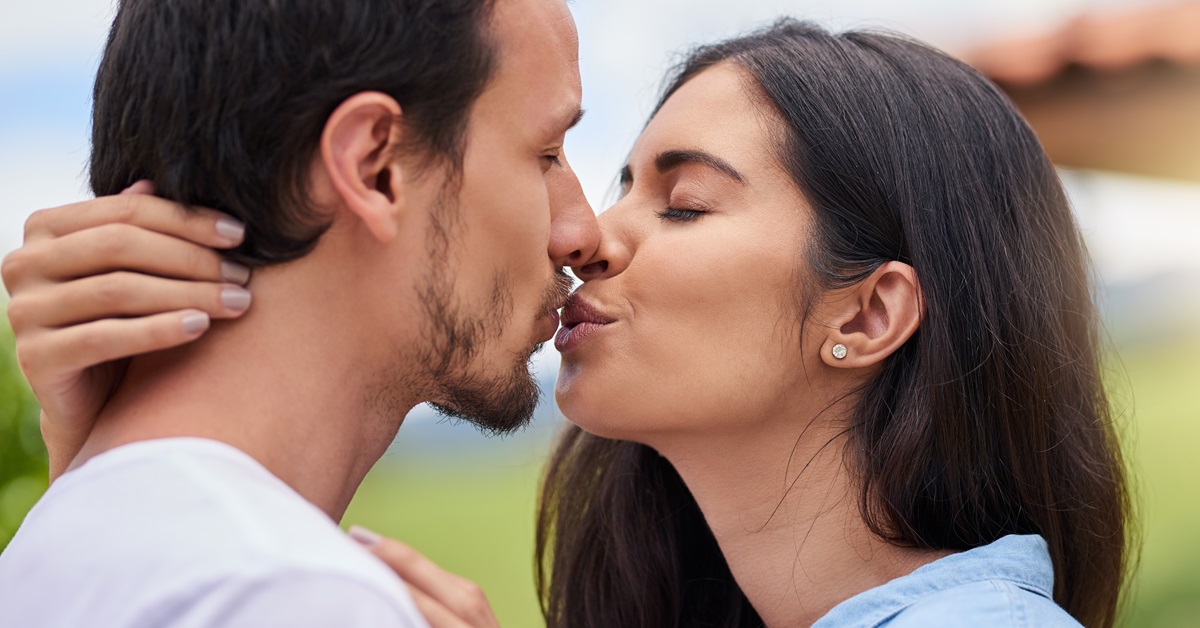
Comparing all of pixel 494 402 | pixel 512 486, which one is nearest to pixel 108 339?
pixel 494 402

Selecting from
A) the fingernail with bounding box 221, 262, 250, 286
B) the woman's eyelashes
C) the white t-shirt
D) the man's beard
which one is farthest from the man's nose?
the white t-shirt

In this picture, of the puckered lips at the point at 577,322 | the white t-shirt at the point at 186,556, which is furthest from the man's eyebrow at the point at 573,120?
the white t-shirt at the point at 186,556

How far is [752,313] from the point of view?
2.01 metres

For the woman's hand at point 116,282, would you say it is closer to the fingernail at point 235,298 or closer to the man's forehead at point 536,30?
the fingernail at point 235,298

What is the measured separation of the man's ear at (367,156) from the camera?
1534mm

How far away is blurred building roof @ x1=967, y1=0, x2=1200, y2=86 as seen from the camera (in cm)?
344

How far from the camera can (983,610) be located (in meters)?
1.78

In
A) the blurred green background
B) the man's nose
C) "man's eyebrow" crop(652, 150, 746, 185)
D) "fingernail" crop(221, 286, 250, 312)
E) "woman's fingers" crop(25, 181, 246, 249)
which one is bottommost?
the blurred green background

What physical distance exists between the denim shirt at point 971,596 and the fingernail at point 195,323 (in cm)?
115

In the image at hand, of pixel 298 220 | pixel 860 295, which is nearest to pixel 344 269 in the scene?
pixel 298 220

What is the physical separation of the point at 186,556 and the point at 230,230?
49 cm

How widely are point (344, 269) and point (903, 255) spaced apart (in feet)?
3.42

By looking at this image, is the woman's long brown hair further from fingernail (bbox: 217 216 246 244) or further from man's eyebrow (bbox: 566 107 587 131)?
fingernail (bbox: 217 216 246 244)

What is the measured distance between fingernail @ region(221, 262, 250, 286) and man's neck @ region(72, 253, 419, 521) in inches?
0.7
